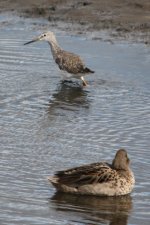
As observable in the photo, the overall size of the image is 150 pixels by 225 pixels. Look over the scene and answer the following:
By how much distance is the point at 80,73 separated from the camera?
15758 millimetres

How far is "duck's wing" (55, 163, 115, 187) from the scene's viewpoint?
31.3ft

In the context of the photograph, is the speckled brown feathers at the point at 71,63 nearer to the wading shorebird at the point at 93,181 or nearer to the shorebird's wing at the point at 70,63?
the shorebird's wing at the point at 70,63

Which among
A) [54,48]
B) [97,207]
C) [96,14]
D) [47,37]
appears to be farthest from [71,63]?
[97,207]

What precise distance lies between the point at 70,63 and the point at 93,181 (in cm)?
665

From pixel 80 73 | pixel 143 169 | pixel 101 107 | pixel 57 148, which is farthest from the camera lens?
pixel 80 73

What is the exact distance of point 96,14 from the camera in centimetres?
2123

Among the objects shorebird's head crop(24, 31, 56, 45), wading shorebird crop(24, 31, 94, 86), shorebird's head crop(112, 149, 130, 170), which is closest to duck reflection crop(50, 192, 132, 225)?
shorebird's head crop(112, 149, 130, 170)

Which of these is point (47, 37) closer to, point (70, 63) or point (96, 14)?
point (70, 63)

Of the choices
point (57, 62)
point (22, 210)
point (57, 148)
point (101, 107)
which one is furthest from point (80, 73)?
point (22, 210)

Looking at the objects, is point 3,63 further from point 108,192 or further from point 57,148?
point 108,192

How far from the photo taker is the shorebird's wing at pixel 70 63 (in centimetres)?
1585

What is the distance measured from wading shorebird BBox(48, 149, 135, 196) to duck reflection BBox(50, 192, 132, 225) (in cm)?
6

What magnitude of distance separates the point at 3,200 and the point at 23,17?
43.0 feet

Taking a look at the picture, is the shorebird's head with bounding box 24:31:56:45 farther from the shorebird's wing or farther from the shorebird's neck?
the shorebird's wing
